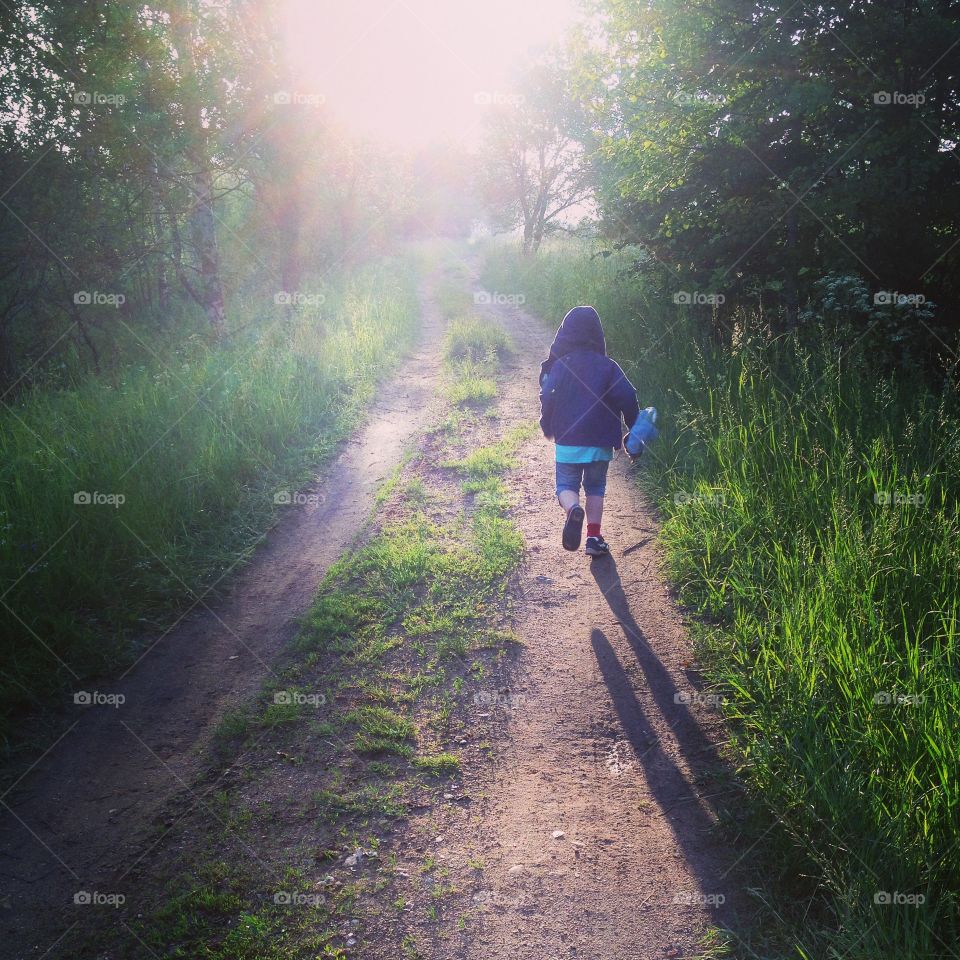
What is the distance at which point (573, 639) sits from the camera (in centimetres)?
429

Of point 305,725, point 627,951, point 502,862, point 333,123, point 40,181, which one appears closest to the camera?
point 627,951

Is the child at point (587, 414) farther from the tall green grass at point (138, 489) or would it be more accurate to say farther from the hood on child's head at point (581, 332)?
the tall green grass at point (138, 489)

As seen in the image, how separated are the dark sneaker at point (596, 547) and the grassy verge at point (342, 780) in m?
0.63

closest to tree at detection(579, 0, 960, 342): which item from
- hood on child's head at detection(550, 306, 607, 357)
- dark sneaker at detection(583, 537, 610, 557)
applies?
hood on child's head at detection(550, 306, 607, 357)

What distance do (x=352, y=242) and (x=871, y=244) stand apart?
72.2 feet

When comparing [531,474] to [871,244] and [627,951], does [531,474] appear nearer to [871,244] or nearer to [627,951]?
[871,244]

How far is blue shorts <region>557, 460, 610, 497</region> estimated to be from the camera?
532 cm

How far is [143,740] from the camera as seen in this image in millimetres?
3549

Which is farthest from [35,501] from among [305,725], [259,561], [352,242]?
[352,242]

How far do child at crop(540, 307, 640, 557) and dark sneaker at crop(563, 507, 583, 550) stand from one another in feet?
0.83

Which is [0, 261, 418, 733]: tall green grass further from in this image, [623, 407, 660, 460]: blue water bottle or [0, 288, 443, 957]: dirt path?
[623, 407, 660, 460]: blue water bottle

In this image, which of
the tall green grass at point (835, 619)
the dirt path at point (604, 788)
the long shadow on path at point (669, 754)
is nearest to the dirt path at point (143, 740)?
the dirt path at point (604, 788)

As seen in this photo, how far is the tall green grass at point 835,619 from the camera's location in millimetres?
2275

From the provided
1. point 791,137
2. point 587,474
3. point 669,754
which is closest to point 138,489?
point 587,474
